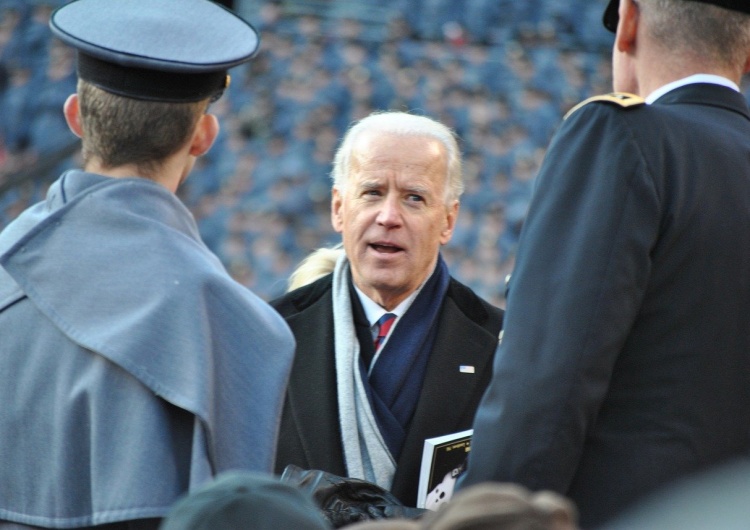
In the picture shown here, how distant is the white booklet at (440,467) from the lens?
8.26 feet

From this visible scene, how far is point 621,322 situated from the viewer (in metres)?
1.88

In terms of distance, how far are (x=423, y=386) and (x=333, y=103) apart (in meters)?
5.97

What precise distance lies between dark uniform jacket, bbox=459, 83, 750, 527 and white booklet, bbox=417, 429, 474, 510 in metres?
0.60

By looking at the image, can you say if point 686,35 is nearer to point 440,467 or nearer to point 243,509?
point 440,467

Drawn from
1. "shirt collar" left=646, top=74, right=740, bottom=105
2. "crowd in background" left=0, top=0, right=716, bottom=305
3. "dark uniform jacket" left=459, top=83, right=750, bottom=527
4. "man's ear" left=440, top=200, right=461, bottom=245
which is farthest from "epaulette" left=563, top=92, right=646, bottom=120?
"crowd in background" left=0, top=0, right=716, bottom=305

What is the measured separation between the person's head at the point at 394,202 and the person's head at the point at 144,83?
95 cm

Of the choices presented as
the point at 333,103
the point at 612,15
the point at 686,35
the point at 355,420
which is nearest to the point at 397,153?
the point at 355,420

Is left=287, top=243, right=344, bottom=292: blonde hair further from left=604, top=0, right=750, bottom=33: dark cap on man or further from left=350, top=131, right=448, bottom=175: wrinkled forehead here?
left=604, top=0, right=750, bottom=33: dark cap on man

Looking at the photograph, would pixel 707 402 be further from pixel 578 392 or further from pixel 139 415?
pixel 139 415

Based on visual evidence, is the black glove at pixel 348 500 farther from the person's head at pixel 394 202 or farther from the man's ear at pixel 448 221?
the man's ear at pixel 448 221

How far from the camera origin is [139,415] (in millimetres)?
1928

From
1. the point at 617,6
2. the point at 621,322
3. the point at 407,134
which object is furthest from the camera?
the point at 407,134

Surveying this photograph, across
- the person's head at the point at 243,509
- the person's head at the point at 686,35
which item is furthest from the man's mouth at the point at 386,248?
the person's head at the point at 243,509

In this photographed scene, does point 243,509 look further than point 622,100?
No
